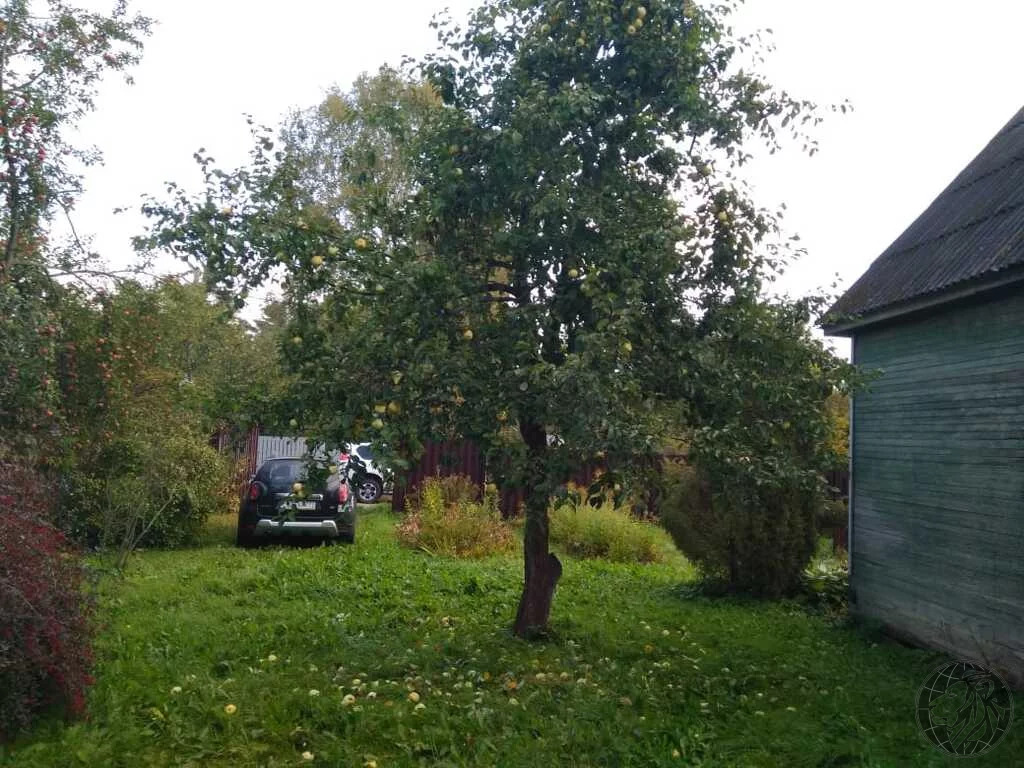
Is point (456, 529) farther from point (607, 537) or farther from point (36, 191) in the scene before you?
point (36, 191)

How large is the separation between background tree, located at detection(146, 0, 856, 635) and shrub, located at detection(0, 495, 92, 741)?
1616 millimetres

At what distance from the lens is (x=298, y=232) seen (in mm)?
5375

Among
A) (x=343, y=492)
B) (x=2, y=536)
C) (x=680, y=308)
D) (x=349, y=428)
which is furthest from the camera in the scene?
(x=343, y=492)

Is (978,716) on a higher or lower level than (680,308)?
lower

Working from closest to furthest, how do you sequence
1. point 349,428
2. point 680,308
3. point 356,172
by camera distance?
point 349,428 → point 680,308 → point 356,172

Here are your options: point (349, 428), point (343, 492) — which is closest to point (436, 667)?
point (349, 428)

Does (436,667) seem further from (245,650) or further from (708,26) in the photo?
(708,26)

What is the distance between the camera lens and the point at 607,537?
1257 cm

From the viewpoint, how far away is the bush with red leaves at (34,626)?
14.3ft

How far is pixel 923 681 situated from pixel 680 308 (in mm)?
3105

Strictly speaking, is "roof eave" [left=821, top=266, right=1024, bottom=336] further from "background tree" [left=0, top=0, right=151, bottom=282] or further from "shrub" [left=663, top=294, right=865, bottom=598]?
"background tree" [left=0, top=0, right=151, bottom=282]

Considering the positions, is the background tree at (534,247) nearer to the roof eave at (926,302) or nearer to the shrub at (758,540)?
the roof eave at (926,302)

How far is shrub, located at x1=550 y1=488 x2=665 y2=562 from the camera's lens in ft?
40.9

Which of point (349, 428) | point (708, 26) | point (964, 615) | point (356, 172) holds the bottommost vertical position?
point (964, 615)
